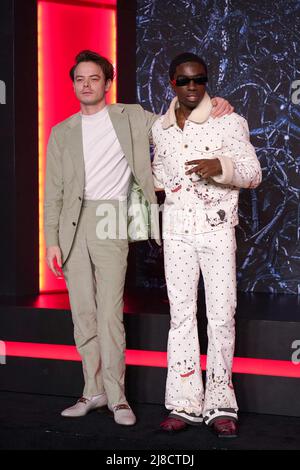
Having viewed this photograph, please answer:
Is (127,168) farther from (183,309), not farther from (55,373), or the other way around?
(55,373)

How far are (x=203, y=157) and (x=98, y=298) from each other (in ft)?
2.37

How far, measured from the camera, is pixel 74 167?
3090 mm

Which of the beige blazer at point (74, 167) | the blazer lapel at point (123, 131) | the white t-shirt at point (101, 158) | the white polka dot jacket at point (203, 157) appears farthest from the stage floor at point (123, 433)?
the blazer lapel at point (123, 131)

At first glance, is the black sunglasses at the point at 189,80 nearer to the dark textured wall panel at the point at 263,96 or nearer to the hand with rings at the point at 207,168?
the hand with rings at the point at 207,168

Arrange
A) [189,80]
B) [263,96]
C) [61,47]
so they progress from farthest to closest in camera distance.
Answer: [61,47]
[263,96]
[189,80]

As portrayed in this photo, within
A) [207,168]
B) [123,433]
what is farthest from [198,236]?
[123,433]

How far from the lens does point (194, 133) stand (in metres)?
2.88

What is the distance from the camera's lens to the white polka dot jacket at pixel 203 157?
2.86m

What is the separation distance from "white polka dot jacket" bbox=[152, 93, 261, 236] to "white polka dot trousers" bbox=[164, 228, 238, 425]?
0.05 m

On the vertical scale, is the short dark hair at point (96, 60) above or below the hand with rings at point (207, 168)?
above

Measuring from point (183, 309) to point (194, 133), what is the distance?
2.19ft

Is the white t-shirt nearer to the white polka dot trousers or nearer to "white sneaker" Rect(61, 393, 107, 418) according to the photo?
the white polka dot trousers

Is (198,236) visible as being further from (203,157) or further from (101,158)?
(101,158)

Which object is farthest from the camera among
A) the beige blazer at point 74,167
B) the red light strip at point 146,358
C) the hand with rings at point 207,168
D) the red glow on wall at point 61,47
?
the red glow on wall at point 61,47
